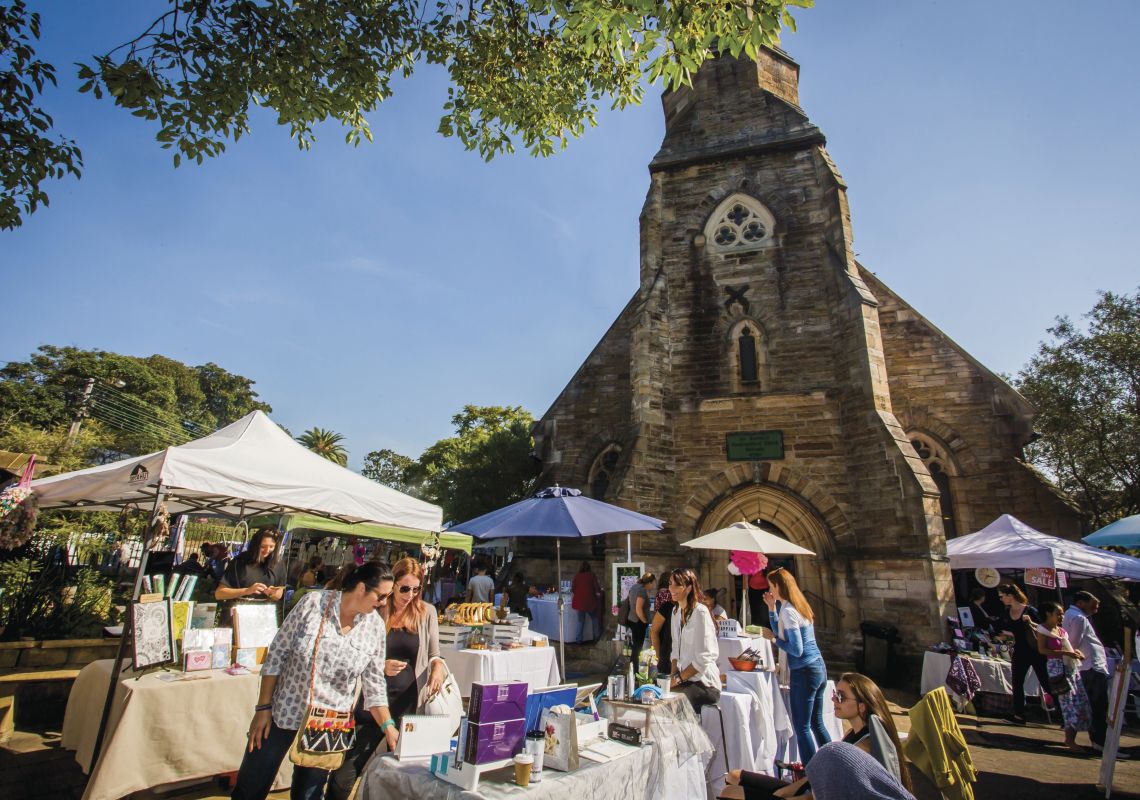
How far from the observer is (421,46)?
6.32m

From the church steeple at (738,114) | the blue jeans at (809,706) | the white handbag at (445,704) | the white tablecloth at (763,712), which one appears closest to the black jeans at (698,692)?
the white tablecloth at (763,712)

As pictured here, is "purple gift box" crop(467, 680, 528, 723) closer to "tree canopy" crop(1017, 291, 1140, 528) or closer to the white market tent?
the white market tent

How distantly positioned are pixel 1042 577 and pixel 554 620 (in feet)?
28.8

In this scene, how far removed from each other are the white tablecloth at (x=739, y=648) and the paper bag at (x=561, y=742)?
154 inches

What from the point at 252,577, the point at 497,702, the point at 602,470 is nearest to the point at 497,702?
the point at 497,702

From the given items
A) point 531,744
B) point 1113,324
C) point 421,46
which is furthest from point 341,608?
point 1113,324

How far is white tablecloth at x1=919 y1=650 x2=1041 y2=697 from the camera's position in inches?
332

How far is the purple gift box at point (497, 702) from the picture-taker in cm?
254

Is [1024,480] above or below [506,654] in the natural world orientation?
above

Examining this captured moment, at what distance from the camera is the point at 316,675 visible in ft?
9.79

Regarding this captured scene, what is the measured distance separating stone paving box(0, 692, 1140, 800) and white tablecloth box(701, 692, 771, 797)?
2156mm

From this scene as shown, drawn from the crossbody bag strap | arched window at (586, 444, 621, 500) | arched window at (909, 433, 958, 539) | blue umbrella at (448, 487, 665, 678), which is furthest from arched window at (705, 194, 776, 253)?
the crossbody bag strap

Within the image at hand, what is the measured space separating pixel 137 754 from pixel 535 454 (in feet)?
40.5

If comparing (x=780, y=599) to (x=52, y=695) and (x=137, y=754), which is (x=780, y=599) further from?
(x=52, y=695)
